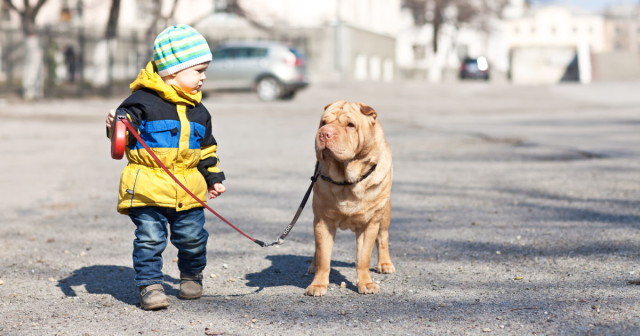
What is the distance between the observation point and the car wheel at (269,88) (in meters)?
28.5

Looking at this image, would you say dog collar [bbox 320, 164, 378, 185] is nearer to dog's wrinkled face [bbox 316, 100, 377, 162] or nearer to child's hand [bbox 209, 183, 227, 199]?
dog's wrinkled face [bbox 316, 100, 377, 162]

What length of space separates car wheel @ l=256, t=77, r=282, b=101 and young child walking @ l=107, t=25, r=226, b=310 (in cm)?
2372

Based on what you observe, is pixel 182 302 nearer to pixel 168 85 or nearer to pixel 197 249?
pixel 197 249

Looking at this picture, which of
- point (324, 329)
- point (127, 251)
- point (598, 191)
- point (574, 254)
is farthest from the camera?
point (598, 191)

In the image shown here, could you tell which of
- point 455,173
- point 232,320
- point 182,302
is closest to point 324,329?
point 232,320

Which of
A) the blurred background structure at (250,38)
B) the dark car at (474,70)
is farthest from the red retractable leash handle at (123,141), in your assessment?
the dark car at (474,70)

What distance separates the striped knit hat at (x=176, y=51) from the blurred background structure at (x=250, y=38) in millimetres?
23149

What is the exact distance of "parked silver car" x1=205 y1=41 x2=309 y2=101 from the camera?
28188 mm

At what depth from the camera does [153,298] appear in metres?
4.52

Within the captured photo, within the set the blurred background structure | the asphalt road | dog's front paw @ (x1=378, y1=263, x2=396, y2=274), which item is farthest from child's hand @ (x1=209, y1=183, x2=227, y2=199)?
the blurred background structure

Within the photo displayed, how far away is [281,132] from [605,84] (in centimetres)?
2048

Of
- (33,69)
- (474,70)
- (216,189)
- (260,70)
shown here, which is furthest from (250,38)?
(216,189)

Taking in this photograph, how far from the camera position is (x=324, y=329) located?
163 inches

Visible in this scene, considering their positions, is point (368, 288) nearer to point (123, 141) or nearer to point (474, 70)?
point (123, 141)
